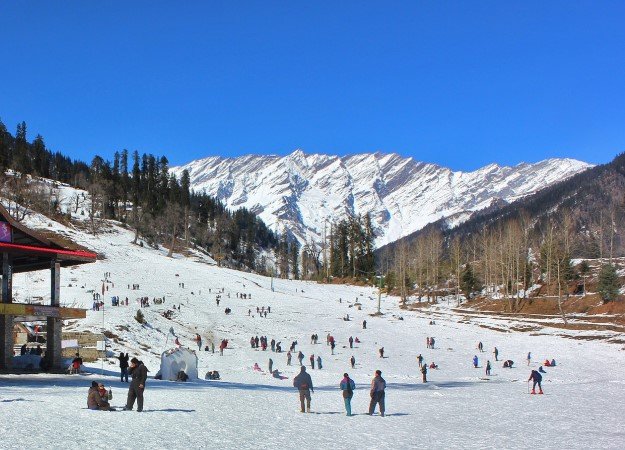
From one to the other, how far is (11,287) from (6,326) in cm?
191

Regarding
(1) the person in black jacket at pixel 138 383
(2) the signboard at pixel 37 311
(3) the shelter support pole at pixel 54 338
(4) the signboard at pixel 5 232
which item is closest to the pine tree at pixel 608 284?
(2) the signboard at pixel 37 311

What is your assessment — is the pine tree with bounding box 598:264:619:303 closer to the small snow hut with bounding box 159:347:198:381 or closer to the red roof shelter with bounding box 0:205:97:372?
the small snow hut with bounding box 159:347:198:381

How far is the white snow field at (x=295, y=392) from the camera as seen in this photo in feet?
49.9

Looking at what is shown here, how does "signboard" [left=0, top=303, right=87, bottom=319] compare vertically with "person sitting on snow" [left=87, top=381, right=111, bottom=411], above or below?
above

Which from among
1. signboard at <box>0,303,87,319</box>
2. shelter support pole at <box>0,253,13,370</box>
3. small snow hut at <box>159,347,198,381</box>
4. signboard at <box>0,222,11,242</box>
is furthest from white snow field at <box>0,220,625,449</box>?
signboard at <box>0,222,11,242</box>

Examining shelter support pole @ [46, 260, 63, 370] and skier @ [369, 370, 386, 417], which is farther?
shelter support pole @ [46, 260, 63, 370]

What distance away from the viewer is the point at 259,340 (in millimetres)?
51875

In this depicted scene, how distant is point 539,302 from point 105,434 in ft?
245

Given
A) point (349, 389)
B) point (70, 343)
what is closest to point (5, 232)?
point (70, 343)

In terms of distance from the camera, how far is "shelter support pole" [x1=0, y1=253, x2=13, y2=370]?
27.7 metres

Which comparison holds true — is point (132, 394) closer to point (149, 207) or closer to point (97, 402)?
point (97, 402)

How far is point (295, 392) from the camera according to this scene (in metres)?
28.9

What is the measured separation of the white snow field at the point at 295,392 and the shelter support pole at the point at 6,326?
7.93ft

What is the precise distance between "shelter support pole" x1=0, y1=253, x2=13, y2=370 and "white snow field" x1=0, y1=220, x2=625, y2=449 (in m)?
2.42
